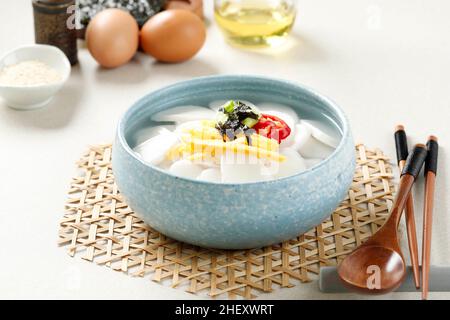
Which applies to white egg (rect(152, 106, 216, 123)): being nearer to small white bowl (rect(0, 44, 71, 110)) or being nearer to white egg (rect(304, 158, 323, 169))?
white egg (rect(304, 158, 323, 169))

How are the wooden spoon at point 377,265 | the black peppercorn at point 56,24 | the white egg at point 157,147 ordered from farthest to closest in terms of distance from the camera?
the black peppercorn at point 56,24
the white egg at point 157,147
the wooden spoon at point 377,265

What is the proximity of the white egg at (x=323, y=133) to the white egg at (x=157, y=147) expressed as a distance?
0.74 ft

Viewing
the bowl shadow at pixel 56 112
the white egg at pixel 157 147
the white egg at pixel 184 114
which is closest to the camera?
the white egg at pixel 157 147

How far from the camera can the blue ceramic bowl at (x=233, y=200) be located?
4.05ft

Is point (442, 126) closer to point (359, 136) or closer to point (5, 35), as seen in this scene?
point (359, 136)

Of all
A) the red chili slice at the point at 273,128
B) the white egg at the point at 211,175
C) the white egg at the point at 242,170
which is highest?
the red chili slice at the point at 273,128

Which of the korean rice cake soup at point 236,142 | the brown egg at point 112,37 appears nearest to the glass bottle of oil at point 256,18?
the brown egg at point 112,37

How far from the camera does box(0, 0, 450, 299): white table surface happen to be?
1.31 metres

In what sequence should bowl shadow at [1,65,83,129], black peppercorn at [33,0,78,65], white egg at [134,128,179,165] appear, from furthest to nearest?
black peppercorn at [33,0,78,65] < bowl shadow at [1,65,83,129] < white egg at [134,128,179,165]

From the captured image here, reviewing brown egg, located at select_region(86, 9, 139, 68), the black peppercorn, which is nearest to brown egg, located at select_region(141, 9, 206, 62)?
brown egg, located at select_region(86, 9, 139, 68)

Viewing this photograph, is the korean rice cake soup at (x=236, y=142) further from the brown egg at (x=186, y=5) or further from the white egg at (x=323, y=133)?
the brown egg at (x=186, y=5)

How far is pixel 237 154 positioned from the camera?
1284 millimetres

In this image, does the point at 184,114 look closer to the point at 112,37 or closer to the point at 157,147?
the point at 157,147

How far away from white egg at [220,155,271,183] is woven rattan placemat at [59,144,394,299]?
131 mm
